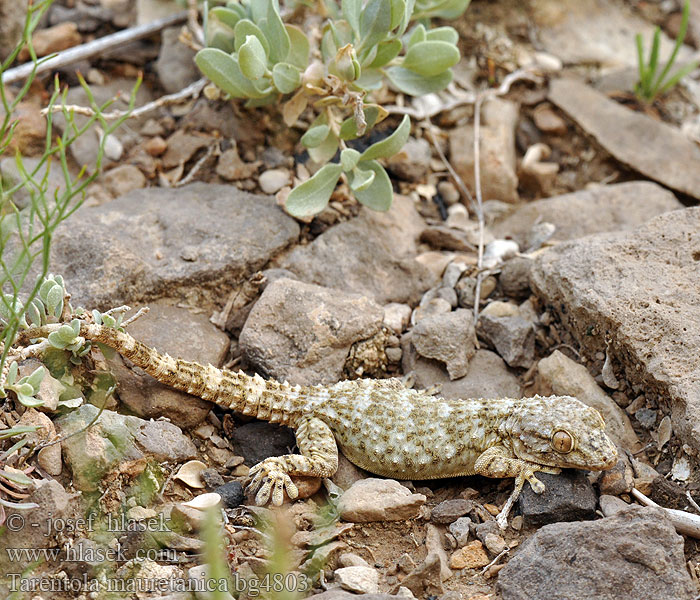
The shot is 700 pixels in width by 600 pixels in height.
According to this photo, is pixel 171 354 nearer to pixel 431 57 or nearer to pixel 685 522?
pixel 431 57

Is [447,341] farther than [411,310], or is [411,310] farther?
[411,310]

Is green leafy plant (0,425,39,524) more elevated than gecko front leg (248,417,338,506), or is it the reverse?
green leafy plant (0,425,39,524)

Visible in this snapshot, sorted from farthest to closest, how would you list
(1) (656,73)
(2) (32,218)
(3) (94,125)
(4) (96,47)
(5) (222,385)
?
(1) (656,73) → (4) (96,47) → (3) (94,125) → (5) (222,385) → (2) (32,218)

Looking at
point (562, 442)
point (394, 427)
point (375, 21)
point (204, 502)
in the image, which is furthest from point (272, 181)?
point (562, 442)

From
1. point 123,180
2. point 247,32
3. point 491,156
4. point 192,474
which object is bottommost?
point 192,474

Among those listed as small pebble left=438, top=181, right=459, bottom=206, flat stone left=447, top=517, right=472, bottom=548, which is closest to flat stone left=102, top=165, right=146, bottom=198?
small pebble left=438, top=181, right=459, bottom=206

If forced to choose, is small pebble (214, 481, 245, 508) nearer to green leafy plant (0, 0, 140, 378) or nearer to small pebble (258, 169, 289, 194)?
green leafy plant (0, 0, 140, 378)
